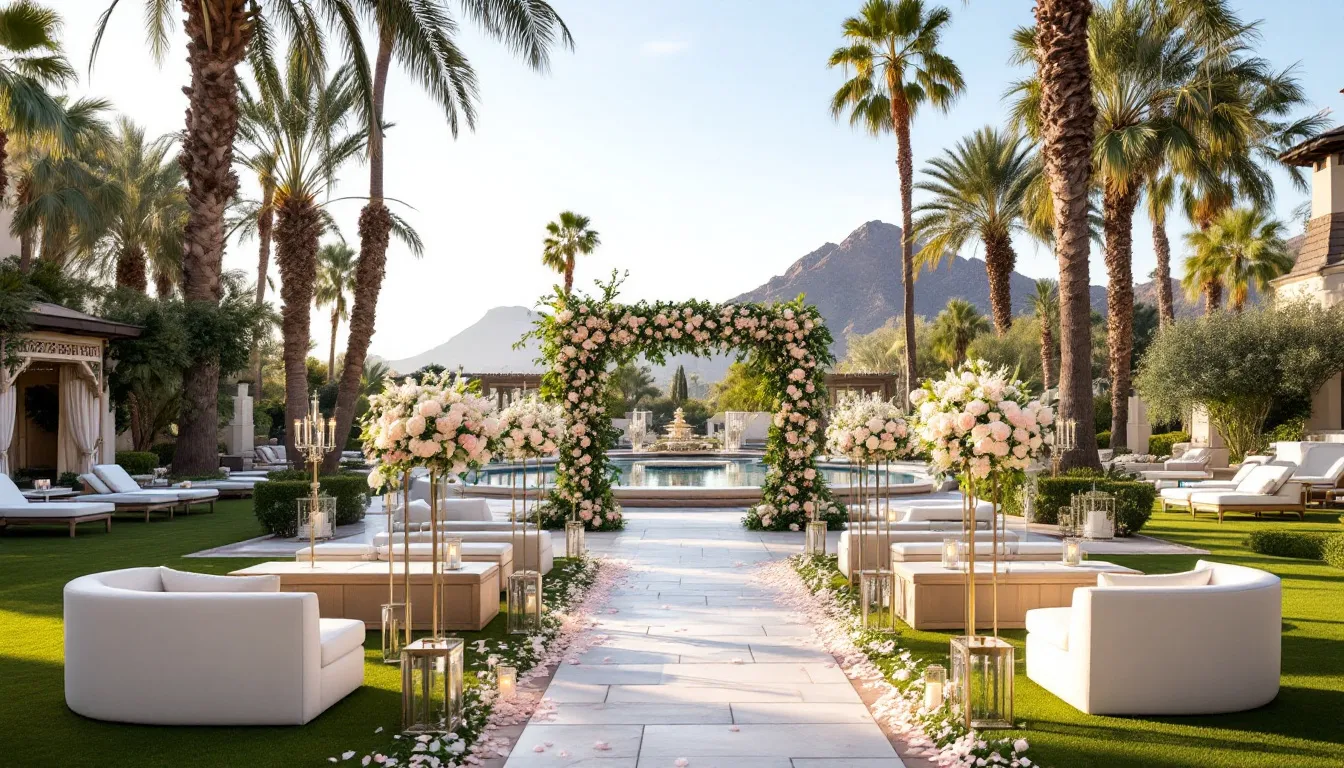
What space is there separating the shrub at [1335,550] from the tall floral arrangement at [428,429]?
1040 centimetres

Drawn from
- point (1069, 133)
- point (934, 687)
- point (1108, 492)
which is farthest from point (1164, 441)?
point (934, 687)

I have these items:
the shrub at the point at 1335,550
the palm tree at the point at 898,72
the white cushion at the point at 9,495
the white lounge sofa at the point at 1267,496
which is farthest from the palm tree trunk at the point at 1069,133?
the white cushion at the point at 9,495

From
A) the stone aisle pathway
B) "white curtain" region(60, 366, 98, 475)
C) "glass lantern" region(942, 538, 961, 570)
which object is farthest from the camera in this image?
"white curtain" region(60, 366, 98, 475)

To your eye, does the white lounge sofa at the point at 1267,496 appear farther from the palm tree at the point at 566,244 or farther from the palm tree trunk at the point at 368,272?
the palm tree at the point at 566,244

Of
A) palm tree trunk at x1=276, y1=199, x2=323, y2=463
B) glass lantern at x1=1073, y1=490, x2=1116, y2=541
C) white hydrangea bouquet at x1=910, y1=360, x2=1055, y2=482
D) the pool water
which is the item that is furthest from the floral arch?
white hydrangea bouquet at x1=910, y1=360, x2=1055, y2=482

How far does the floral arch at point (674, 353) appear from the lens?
15320mm

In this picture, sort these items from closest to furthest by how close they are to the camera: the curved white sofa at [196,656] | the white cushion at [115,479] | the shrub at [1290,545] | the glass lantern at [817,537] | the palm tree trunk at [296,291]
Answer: the curved white sofa at [196,656] → the glass lantern at [817,537] → the shrub at [1290,545] → the white cushion at [115,479] → the palm tree trunk at [296,291]

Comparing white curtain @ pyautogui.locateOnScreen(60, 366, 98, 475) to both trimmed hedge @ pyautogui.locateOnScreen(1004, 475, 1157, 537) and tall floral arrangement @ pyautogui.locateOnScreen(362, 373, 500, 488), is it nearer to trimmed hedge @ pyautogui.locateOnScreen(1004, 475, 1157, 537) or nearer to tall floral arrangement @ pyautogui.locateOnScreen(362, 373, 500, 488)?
tall floral arrangement @ pyautogui.locateOnScreen(362, 373, 500, 488)

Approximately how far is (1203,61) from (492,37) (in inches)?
648

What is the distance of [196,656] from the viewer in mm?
5488

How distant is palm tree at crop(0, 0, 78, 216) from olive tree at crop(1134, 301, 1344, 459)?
Result: 24281 mm

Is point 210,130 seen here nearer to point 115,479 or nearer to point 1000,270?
point 115,479

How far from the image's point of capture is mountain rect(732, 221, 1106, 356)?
95125mm

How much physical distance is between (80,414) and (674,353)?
12908 mm
